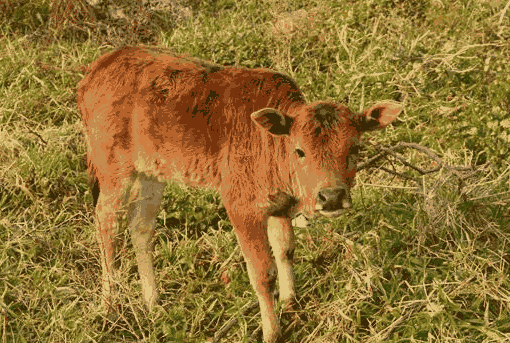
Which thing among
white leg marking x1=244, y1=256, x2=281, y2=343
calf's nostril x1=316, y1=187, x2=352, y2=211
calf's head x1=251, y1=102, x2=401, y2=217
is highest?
calf's head x1=251, y1=102, x2=401, y2=217

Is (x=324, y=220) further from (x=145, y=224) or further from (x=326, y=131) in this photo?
(x=326, y=131)

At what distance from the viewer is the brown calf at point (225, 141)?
3.65 metres

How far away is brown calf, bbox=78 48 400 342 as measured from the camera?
3648mm

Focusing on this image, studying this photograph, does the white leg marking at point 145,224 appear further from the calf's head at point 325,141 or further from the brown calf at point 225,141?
the calf's head at point 325,141

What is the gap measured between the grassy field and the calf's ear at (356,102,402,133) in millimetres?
1307

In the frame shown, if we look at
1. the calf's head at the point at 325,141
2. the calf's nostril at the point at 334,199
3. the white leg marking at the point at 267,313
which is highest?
the calf's head at the point at 325,141

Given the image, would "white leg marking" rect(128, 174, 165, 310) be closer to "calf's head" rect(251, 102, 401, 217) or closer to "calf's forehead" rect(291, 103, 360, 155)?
"calf's head" rect(251, 102, 401, 217)

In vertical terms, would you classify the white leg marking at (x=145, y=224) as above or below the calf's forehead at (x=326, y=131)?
below

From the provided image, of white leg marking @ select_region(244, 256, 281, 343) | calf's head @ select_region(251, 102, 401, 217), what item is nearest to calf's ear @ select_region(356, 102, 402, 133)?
calf's head @ select_region(251, 102, 401, 217)

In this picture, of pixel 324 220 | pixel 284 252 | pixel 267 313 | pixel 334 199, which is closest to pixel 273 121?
pixel 334 199

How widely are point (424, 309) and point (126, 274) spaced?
2.39 metres

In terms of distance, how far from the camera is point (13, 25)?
7.85 metres

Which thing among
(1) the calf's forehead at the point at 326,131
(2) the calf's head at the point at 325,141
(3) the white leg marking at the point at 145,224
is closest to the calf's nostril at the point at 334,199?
(2) the calf's head at the point at 325,141

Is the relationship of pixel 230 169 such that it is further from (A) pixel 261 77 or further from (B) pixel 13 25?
(B) pixel 13 25
